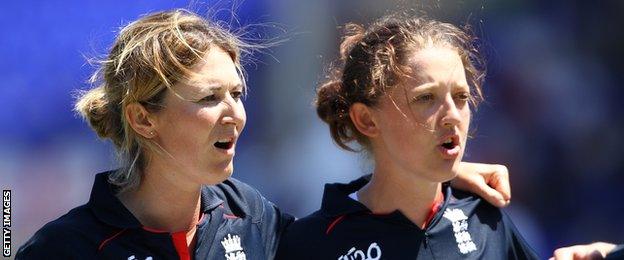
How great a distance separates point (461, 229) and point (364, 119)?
16.8 inches

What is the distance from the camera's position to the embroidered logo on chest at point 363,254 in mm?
2521

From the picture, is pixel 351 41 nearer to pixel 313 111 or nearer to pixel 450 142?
pixel 450 142

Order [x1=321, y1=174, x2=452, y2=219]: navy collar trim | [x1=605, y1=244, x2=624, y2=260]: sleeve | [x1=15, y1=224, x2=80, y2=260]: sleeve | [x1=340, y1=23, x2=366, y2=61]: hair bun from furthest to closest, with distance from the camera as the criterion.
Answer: [x1=340, y1=23, x2=366, y2=61]: hair bun < [x1=321, y1=174, x2=452, y2=219]: navy collar trim < [x1=15, y1=224, x2=80, y2=260]: sleeve < [x1=605, y1=244, x2=624, y2=260]: sleeve

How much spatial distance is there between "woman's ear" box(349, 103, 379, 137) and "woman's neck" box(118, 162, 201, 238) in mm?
516

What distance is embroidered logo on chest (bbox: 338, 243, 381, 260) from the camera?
252cm

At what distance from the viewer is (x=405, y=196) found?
2607 millimetres

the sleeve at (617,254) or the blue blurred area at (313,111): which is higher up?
the blue blurred area at (313,111)

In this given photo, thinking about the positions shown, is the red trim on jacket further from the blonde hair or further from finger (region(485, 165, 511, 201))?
finger (region(485, 165, 511, 201))

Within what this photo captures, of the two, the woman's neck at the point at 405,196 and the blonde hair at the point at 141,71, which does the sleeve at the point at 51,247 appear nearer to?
the blonde hair at the point at 141,71

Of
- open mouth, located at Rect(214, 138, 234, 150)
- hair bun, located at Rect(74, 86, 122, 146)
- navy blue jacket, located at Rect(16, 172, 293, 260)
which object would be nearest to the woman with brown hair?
navy blue jacket, located at Rect(16, 172, 293, 260)

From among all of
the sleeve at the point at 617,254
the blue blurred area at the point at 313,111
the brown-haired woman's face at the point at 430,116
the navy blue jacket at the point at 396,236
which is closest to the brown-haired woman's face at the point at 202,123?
the navy blue jacket at the point at 396,236

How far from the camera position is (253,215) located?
8.52ft

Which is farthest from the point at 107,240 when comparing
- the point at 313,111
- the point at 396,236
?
the point at 313,111

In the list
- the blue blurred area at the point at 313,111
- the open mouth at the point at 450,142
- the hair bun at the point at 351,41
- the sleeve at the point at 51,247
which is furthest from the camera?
the blue blurred area at the point at 313,111
